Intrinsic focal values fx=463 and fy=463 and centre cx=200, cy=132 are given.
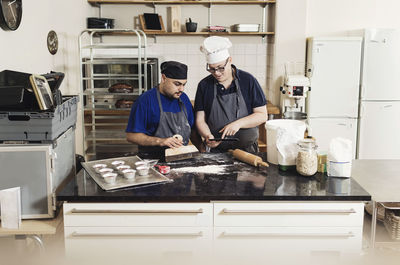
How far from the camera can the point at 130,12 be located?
621 centimetres

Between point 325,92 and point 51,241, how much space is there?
402 centimetres

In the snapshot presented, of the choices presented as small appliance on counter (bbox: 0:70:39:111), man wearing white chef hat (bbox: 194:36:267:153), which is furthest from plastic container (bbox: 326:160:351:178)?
small appliance on counter (bbox: 0:70:39:111)

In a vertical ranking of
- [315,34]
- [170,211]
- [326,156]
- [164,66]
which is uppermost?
[315,34]

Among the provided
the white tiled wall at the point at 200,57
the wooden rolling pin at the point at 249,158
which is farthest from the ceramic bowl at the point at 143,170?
the white tiled wall at the point at 200,57

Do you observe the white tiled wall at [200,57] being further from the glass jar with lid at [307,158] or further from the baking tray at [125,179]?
the glass jar with lid at [307,158]

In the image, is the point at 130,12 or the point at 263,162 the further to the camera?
the point at 130,12

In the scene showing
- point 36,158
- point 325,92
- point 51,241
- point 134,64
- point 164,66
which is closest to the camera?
point 36,158

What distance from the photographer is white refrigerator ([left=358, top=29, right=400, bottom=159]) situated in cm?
559

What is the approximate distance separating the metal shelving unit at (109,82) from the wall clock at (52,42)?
0.38 metres

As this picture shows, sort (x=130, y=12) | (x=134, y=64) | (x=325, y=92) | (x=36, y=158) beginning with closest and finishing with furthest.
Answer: (x=36, y=158), (x=134, y=64), (x=325, y=92), (x=130, y=12)

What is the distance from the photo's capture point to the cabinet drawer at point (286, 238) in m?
2.37

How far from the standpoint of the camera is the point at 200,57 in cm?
634

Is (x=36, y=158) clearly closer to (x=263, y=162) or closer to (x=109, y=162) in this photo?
(x=109, y=162)

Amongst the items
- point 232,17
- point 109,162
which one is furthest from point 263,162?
point 232,17
